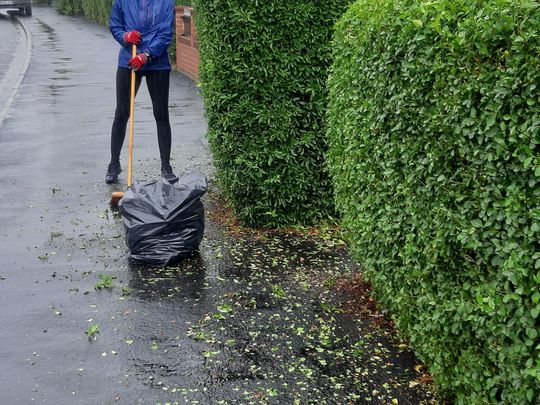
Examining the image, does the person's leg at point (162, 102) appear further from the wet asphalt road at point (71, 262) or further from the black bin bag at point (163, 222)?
the black bin bag at point (163, 222)

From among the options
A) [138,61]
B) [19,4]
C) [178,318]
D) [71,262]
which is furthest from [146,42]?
[19,4]

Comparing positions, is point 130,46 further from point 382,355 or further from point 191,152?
point 382,355

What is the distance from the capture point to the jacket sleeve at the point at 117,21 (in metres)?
8.00

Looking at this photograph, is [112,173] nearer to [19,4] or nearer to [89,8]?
[89,8]

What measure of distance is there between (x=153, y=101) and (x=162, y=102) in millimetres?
94

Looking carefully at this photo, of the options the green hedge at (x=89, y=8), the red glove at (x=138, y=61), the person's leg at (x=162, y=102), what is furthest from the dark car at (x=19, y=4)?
the red glove at (x=138, y=61)

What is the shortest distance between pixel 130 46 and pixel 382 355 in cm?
461

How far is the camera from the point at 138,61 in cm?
770

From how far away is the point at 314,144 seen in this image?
23.1 feet

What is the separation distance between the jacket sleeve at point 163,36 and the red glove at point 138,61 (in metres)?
0.11

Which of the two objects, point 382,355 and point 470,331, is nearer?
point 470,331

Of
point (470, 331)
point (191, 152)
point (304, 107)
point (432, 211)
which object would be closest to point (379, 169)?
point (432, 211)

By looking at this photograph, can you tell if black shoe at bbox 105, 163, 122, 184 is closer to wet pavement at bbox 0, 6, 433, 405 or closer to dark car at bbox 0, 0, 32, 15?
wet pavement at bbox 0, 6, 433, 405

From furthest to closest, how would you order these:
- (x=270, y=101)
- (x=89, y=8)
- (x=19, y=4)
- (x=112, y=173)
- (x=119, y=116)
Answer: (x=19, y=4)
(x=89, y=8)
(x=112, y=173)
(x=119, y=116)
(x=270, y=101)
